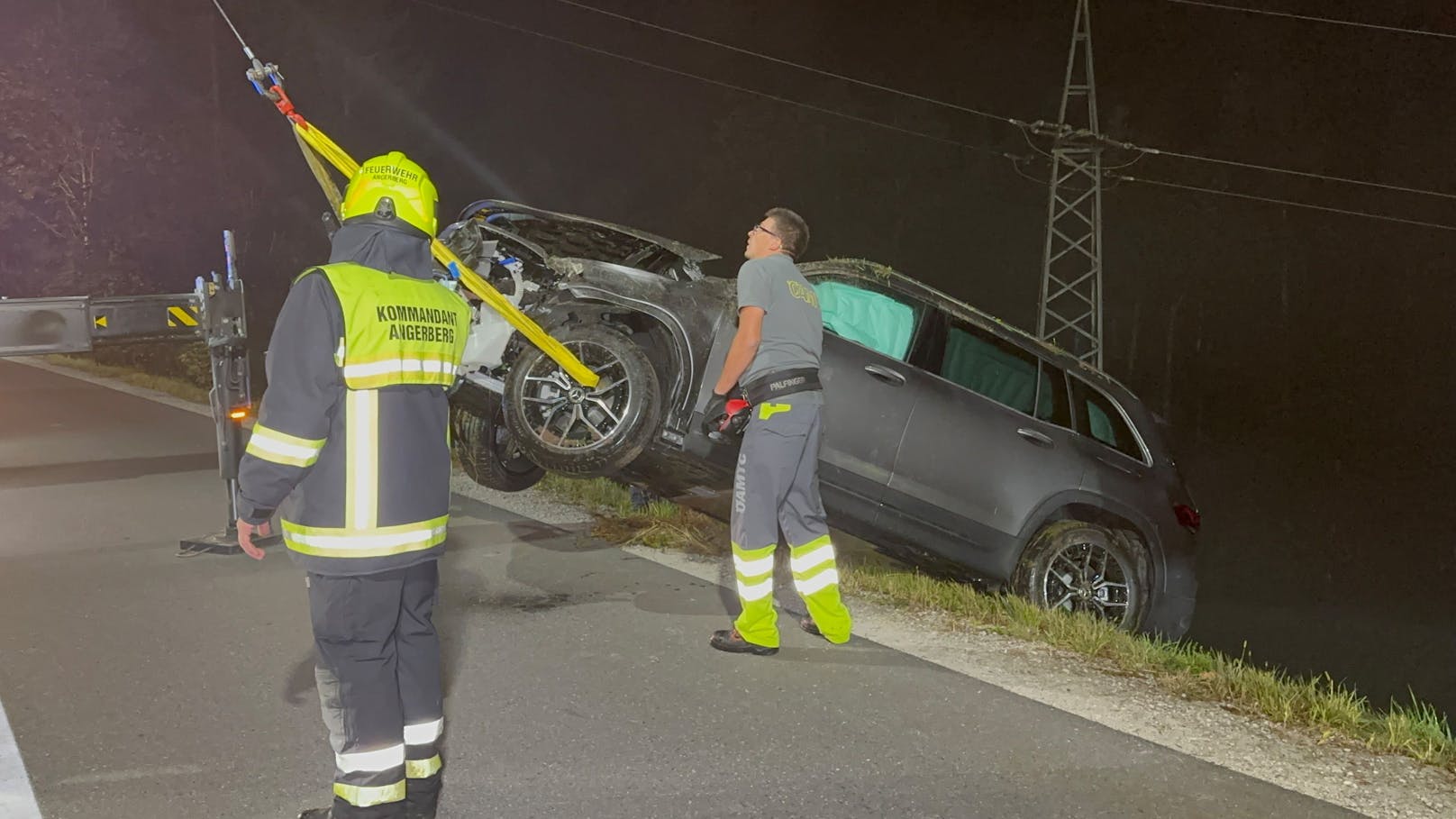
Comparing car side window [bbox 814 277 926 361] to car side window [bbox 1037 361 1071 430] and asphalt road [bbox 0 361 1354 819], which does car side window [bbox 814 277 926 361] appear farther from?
asphalt road [bbox 0 361 1354 819]

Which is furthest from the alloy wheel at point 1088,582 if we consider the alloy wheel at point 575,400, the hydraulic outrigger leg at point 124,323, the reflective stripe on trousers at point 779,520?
the hydraulic outrigger leg at point 124,323

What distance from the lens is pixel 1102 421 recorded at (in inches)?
291

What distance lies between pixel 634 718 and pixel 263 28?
52.0 metres

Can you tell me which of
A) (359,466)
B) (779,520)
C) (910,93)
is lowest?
(779,520)

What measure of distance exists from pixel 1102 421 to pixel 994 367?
2.40 feet

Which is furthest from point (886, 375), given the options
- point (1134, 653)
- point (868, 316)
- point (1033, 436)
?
point (1134, 653)

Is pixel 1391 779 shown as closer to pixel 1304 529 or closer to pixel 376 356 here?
pixel 376 356

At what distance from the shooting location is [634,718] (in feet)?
14.8

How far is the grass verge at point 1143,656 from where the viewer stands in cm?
466

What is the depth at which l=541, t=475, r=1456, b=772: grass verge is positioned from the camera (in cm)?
466

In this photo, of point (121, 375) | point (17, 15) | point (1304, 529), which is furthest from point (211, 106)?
point (1304, 529)

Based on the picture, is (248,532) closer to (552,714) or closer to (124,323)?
(552,714)

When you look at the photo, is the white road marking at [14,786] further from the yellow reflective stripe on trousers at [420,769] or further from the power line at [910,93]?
the power line at [910,93]

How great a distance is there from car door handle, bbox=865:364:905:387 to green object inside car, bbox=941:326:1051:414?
0.45 metres
